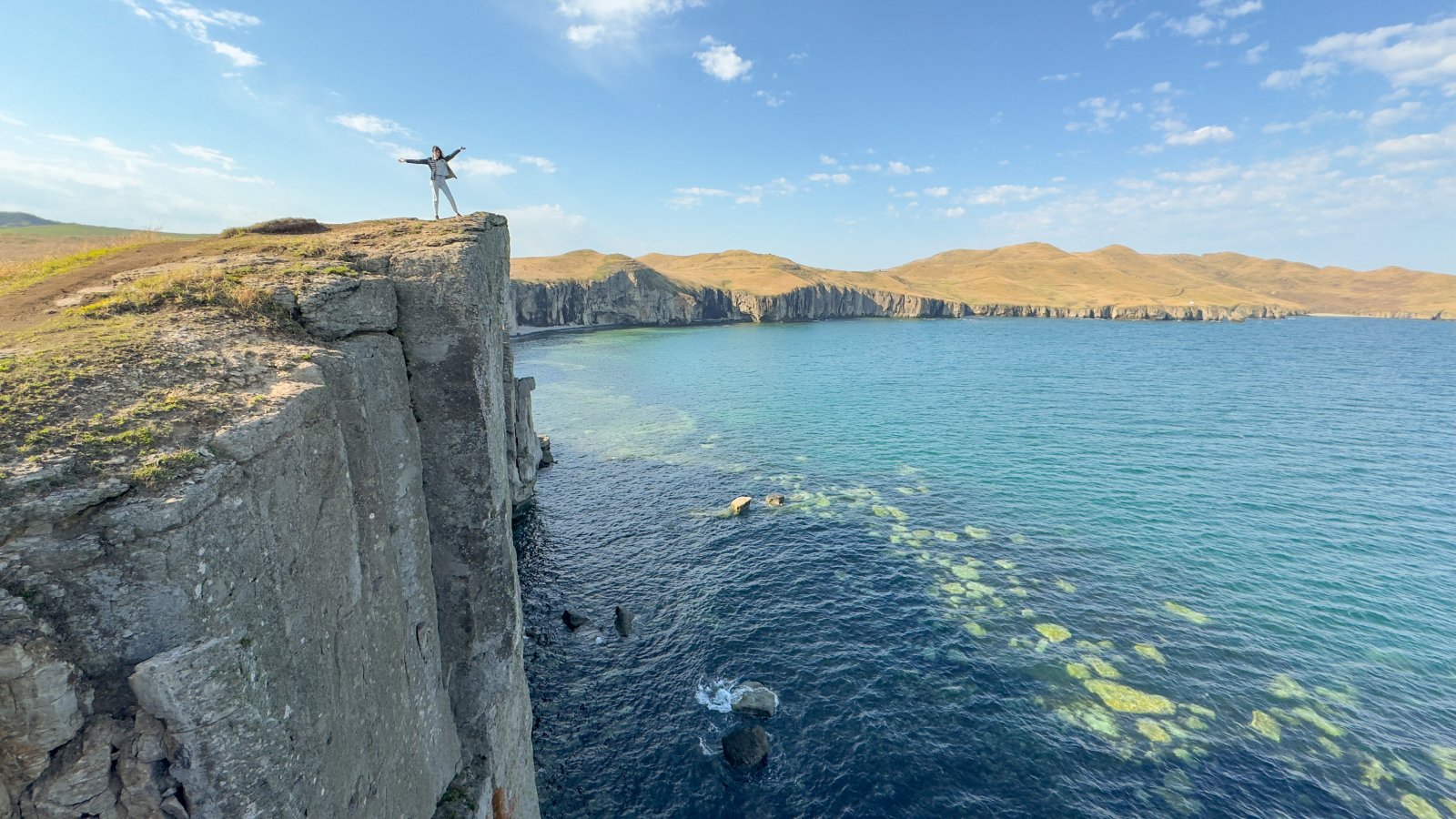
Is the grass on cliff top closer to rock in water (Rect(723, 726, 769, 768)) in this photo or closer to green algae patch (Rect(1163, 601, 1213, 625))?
rock in water (Rect(723, 726, 769, 768))

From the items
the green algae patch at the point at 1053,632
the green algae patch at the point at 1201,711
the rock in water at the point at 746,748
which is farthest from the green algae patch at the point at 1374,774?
the rock in water at the point at 746,748

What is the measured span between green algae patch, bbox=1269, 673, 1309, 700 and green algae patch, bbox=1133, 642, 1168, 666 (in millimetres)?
3877

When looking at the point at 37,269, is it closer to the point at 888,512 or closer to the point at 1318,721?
the point at 888,512

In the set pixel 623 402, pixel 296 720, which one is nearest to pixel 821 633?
pixel 296 720

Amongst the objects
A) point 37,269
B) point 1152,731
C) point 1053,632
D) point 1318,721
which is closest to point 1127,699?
point 1152,731

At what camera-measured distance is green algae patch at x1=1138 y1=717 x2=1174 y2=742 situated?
72.7 ft

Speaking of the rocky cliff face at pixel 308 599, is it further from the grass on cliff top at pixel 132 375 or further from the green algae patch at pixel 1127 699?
the green algae patch at pixel 1127 699

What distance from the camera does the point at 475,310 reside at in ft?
49.4

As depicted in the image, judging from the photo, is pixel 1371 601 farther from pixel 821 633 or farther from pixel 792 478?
pixel 792 478

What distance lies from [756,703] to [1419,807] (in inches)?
925

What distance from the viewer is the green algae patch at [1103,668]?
2536 cm

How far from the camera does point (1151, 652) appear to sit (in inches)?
1050

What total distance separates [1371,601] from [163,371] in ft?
167

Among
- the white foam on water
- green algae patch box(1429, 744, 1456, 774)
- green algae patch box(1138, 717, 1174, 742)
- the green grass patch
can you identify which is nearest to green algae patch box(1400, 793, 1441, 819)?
green algae patch box(1429, 744, 1456, 774)
